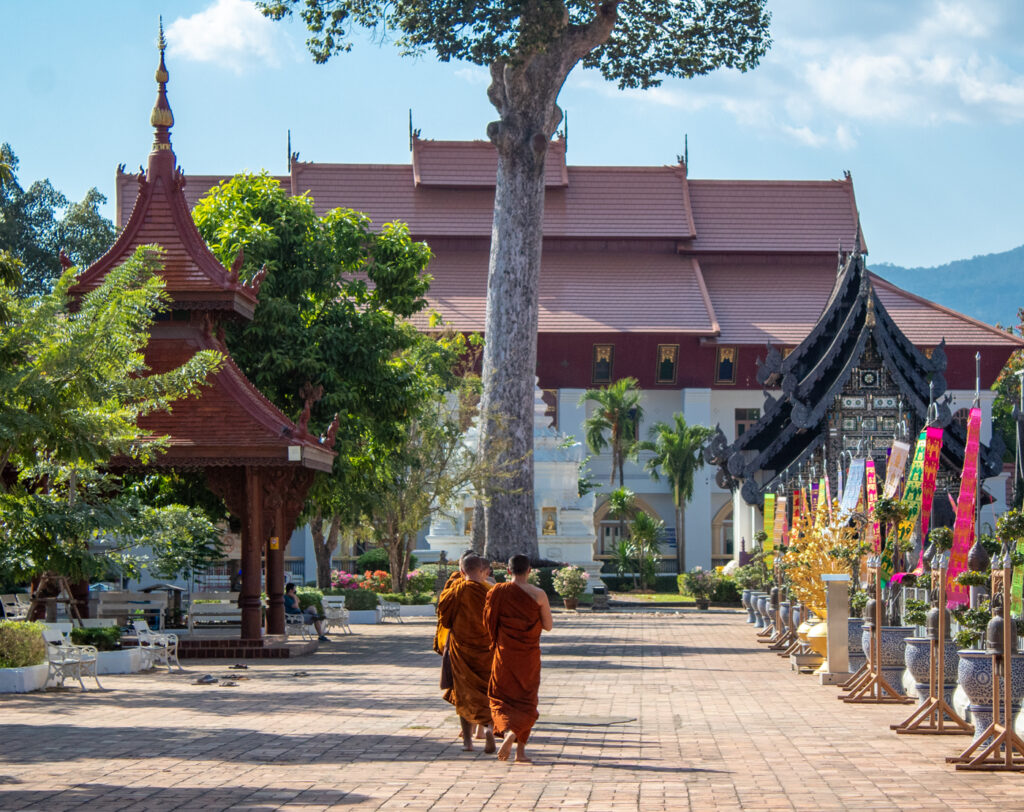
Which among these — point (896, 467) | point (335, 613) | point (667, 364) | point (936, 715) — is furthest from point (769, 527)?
point (667, 364)

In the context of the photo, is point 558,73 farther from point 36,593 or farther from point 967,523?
point 967,523

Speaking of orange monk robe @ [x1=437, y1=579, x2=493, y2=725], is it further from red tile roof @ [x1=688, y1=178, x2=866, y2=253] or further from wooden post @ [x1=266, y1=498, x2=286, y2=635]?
red tile roof @ [x1=688, y1=178, x2=866, y2=253]

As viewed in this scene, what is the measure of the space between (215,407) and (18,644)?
5390 millimetres

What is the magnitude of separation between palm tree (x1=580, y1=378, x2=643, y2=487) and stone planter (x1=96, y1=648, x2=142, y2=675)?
3652 centimetres

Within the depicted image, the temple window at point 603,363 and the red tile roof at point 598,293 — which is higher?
the red tile roof at point 598,293

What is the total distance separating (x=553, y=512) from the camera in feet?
145

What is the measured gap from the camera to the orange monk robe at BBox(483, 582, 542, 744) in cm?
951

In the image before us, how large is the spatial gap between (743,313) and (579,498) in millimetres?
13257

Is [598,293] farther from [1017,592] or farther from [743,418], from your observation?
[1017,592]

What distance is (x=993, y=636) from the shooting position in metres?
9.09

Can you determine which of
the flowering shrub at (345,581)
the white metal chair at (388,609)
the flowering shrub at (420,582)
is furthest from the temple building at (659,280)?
the white metal chair at (388,609)

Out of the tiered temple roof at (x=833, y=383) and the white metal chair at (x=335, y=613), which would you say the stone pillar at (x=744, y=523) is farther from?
the white metal chair at (x=335, y=613)

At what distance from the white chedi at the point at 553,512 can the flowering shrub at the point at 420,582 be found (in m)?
6.50

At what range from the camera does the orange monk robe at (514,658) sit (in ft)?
31.2
